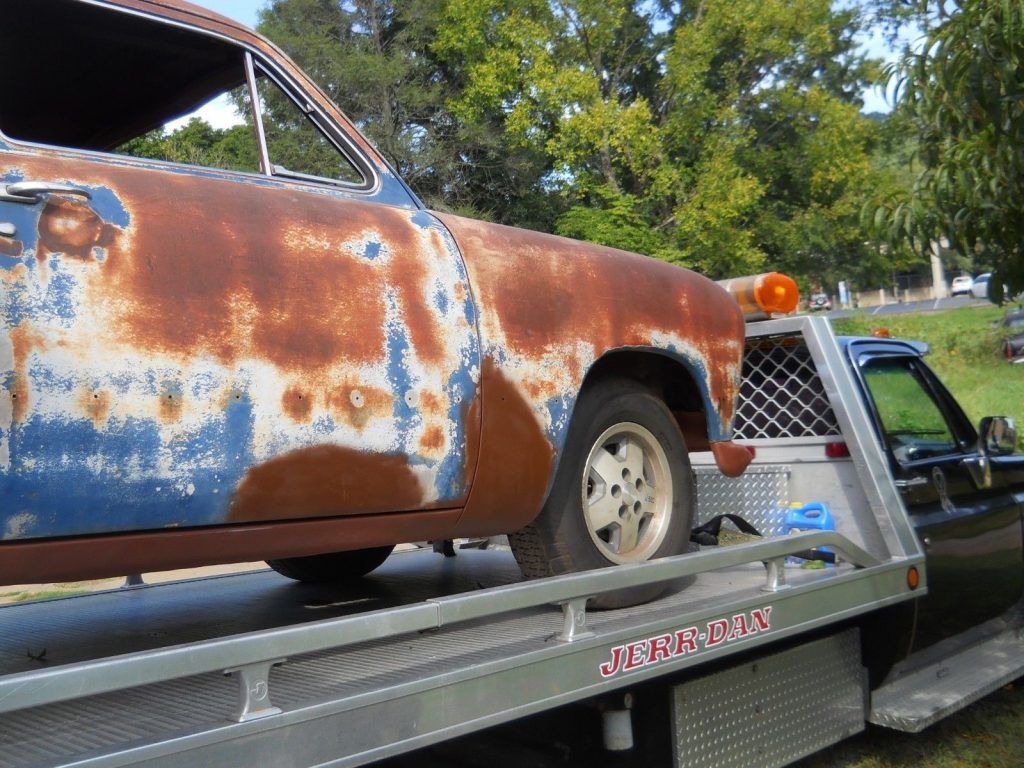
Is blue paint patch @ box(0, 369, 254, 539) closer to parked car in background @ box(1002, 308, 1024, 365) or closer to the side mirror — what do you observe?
the side mirror

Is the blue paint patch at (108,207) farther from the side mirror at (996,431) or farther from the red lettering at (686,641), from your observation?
the side mirror at (996,431)

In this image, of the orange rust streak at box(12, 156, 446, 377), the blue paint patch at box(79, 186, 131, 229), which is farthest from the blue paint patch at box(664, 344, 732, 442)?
the blue paint patch at box(79, 186, 131, 229)

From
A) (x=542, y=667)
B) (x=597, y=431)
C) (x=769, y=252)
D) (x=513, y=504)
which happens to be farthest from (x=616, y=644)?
(x=769, y=252)

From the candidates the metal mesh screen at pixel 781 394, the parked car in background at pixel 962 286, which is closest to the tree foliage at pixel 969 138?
the metal mesh screen at pixel 781 394

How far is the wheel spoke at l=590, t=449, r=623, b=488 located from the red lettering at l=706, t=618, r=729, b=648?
529 mm

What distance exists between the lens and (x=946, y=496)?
4328 mm

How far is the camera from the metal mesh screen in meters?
4.33

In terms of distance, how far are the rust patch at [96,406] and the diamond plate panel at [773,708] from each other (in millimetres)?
1920

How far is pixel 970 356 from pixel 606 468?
2220cm

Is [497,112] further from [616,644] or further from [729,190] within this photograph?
[616,644]

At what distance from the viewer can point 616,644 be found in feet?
8.77

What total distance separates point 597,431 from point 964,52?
8.20 feet

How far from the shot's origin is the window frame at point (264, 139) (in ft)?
7.89

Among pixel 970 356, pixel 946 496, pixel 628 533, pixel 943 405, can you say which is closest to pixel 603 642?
pixel 628 533
